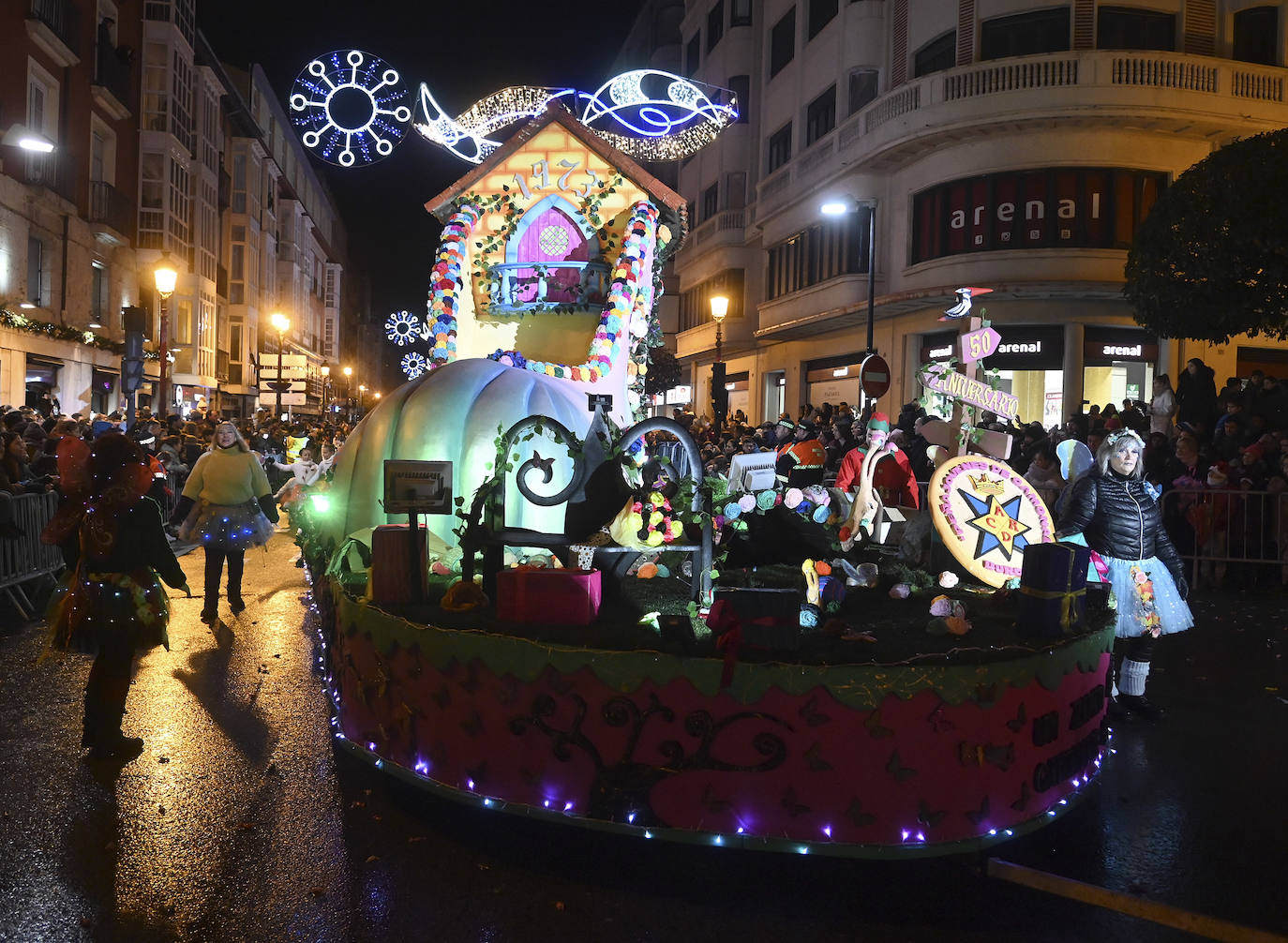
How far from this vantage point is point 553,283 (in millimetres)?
9516

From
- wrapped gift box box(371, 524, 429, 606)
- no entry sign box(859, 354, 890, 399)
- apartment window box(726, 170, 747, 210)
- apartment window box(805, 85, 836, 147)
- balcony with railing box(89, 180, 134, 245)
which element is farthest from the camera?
apartment window box(726, 170, 747, 210)

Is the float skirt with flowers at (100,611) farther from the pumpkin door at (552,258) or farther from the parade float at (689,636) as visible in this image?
the pumpkin door at (552,258)


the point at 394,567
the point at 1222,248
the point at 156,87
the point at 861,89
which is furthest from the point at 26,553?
the point at 156,87

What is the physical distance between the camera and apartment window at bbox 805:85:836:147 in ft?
88.5

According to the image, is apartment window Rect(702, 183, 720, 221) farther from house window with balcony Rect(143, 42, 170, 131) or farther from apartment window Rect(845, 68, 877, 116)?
house window with balcony Rect(143, 42, 170, 131)

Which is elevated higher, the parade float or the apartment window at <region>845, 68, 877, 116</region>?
the apartment window at <region>845, 68, 877, 116</region>

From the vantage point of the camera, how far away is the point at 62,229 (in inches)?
1000

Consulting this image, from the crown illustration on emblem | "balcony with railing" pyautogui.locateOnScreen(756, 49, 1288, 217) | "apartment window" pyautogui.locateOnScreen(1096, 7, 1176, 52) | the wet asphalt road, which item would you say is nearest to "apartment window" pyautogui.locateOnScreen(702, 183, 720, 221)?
"balcony with railing" pyautogui.locateOnScreen(756, 49, 1288, 217)

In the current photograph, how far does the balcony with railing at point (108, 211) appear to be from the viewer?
2764 centimetres

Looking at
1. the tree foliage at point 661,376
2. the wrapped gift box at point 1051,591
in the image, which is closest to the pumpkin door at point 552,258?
the wrapped gift box at point 1051,591

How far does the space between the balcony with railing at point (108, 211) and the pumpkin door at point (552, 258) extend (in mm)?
23260

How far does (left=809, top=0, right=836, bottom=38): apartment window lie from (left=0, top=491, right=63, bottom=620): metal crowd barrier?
23.7 meters

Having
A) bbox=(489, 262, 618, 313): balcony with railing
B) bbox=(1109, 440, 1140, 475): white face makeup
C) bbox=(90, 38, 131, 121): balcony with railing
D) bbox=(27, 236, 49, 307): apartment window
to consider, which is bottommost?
bbox=(1109, 440, 1140, 475): white face makeup

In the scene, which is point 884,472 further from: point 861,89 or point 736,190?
point 736,190
